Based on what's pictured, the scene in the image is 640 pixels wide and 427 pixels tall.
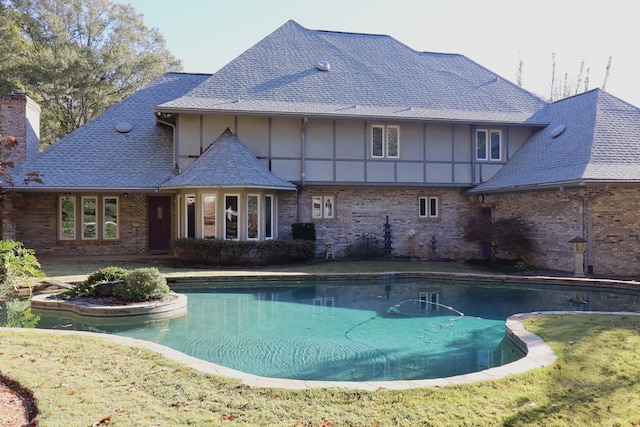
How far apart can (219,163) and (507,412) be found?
12.7m

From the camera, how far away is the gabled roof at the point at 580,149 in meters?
13.8

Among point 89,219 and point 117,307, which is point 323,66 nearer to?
point 89,219

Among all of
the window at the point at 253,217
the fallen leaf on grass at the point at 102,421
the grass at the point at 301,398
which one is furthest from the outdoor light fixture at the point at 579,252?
the fallen leaf on grass at the point at 102,421

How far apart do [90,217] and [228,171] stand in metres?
6.03

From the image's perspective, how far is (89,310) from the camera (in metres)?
8.41

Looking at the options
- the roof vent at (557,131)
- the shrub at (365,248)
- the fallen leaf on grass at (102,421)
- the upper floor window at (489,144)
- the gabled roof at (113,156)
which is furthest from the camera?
the upper floor window at (489,144)

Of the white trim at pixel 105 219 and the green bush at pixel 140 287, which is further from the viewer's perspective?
the white trim at pixel 105 219

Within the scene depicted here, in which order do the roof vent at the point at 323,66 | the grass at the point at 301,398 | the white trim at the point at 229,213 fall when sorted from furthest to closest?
the roof vent at the point at 323,66 → the white trim at the point at 229,213 → the grass at the point at 301,398

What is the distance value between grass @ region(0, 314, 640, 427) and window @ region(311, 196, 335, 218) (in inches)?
478

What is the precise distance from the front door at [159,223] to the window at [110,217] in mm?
1209

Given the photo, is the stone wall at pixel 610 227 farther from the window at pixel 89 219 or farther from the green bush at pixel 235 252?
the window at pixel 89 219

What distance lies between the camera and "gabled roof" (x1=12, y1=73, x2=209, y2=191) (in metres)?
16.0

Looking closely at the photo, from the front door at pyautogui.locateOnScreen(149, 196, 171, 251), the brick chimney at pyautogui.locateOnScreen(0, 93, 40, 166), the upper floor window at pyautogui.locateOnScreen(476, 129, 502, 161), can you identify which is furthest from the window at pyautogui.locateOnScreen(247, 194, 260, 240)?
the upper floor window at pyautogui.locateOnScreen(476, 129, 502, 161)

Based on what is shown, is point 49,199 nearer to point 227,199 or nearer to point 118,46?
point 227,199
